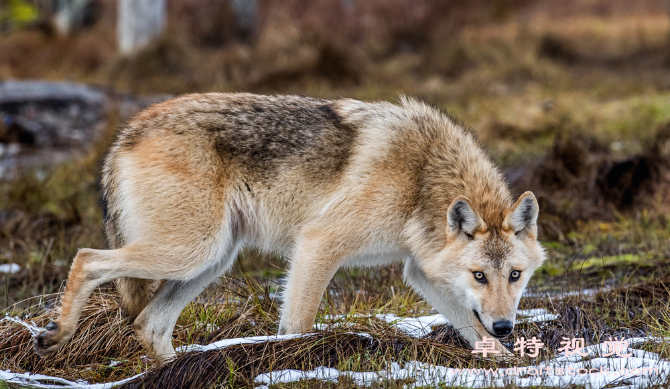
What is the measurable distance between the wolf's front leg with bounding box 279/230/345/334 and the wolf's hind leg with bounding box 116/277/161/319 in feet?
3.35

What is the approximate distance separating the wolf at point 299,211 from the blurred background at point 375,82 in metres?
1.12

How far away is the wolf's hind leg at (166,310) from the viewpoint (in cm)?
466

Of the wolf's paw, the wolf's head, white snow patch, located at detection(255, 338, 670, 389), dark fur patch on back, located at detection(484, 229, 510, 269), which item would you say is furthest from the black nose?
the wolf's paw

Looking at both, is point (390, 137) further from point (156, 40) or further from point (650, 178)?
point (156, 40)

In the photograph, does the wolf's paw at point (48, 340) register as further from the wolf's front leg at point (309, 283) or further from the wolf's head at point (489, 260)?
the wolf's head at point (489, 260)

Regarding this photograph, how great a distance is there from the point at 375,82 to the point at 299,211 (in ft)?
36.2

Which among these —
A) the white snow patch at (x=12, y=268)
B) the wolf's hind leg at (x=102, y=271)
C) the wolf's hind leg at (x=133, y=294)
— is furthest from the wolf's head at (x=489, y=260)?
the white snow patch at (x=12, y=268)

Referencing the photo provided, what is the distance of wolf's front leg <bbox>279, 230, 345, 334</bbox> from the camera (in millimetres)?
4625

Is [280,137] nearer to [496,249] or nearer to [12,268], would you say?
[496,249]

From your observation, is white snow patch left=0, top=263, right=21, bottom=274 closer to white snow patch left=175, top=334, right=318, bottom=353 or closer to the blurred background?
the blurred background

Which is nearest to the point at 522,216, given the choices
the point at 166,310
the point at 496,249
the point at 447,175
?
the point at 496,249

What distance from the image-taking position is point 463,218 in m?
4.59

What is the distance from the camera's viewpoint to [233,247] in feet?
16.3

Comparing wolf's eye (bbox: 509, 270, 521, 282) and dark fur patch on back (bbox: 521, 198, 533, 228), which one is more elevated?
dark fur patch on back (bbox: 521, 198, 533, 228)
